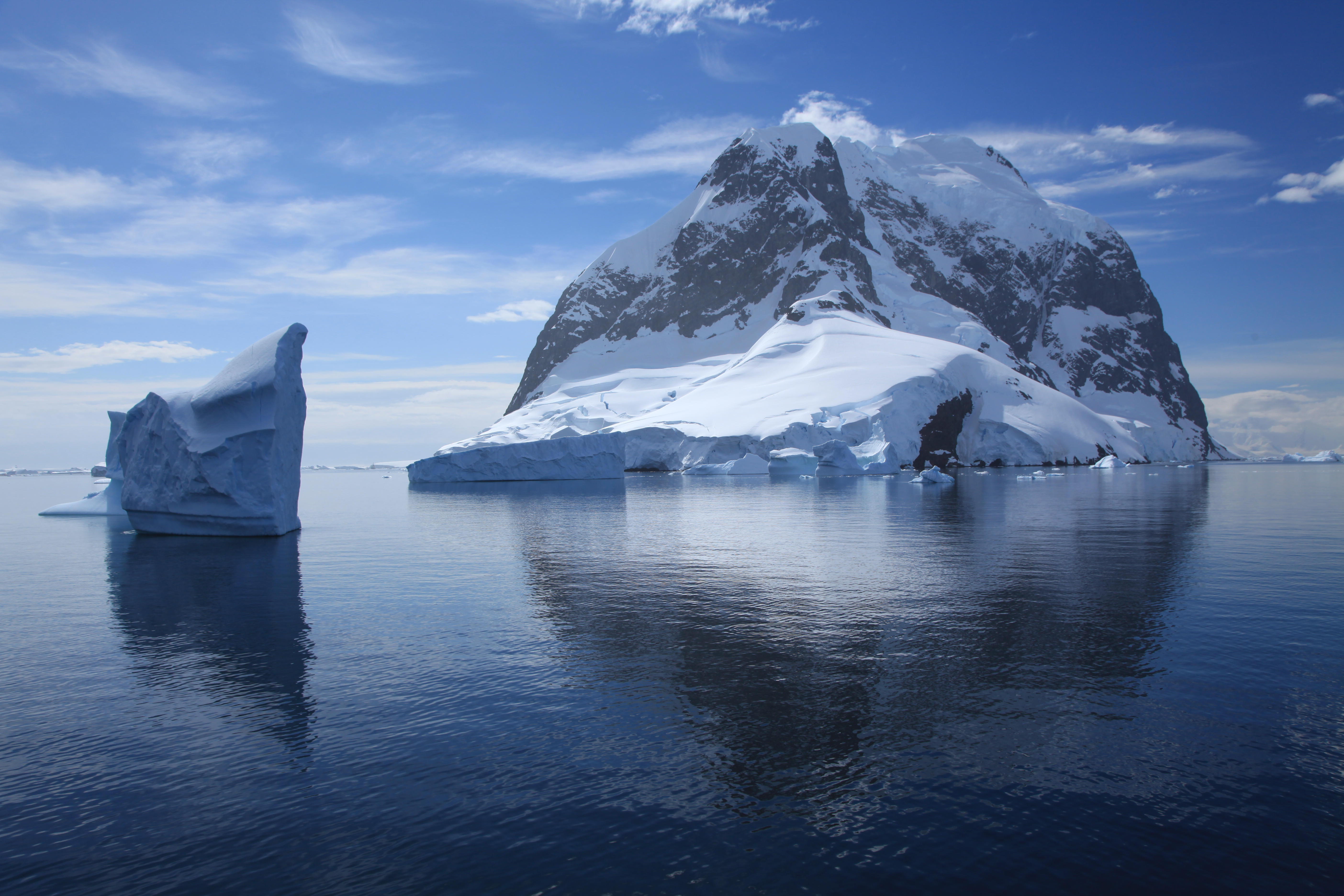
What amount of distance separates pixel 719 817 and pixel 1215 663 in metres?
7.35

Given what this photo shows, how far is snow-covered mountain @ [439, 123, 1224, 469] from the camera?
84625 mm

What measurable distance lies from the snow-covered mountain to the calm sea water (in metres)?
60.5

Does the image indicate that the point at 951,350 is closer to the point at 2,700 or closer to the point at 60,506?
the point at 60,506

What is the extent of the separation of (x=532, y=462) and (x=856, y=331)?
2511 inches

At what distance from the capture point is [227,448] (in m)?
22.8

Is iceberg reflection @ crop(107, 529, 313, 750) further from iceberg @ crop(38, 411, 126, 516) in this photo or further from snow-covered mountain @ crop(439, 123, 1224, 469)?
snow-covered mountain @ crop(439, 123, 1224, 469)

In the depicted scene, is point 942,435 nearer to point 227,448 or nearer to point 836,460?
point 836,460

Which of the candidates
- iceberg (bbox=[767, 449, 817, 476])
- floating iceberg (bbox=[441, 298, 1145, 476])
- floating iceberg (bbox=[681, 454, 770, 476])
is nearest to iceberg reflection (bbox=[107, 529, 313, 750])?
floating iceberg (bbox=[441, 298, 1145, 476])

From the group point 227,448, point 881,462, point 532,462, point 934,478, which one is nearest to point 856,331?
point 881,462

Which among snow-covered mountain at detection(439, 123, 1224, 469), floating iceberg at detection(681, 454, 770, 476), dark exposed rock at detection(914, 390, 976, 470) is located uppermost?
snow-covered mountain at detection(439, 123, 1224, 469)

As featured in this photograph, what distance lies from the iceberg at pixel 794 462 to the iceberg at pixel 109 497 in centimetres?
4994

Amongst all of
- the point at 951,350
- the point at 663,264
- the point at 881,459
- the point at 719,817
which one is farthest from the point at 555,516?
the point at 663,264

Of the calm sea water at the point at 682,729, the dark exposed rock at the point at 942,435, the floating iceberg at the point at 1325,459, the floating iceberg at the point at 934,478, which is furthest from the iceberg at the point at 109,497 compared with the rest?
the floating iceberg at the point at 1325,459

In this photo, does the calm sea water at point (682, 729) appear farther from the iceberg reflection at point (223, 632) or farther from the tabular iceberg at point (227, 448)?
the tabular iceberg at point (227, 448)
